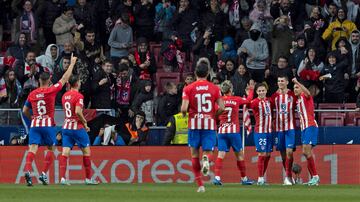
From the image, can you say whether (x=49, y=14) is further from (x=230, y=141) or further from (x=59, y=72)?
(x=230, y=141)

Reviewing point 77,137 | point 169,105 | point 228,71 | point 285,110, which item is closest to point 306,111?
point 285,110

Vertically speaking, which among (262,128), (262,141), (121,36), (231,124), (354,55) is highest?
(121,36)

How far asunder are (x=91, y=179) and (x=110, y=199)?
659cm

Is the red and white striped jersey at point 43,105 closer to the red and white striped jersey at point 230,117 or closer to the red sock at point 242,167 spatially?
the red and white striped jersey at point 230,117

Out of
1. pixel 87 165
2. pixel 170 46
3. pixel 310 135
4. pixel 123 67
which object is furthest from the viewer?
pixel 170 46

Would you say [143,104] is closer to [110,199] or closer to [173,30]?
[173,30]

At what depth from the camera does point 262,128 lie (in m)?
29.0

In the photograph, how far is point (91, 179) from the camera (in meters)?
28.4

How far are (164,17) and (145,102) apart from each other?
159 inches

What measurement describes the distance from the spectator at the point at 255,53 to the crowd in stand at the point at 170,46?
26mm

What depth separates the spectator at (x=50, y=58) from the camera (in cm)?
3425

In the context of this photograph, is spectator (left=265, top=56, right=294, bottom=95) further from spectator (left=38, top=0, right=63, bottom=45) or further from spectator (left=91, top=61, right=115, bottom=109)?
spectator (left=38, top=0, right=63, bottom=45)

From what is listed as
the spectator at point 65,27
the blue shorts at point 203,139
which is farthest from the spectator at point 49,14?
the blue shorts at point 203,139

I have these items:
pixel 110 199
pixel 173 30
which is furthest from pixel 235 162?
pixel 110 199
